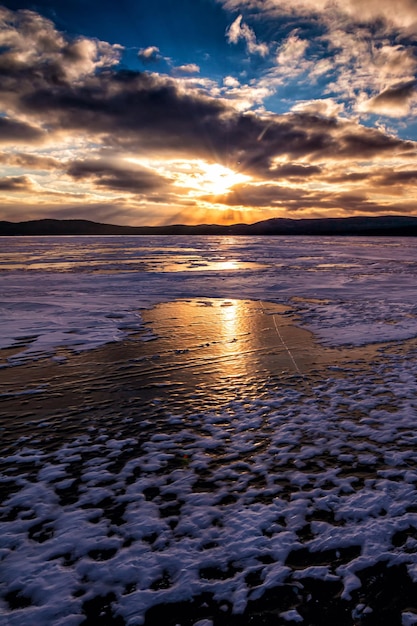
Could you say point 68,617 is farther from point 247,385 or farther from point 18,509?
point 247,385

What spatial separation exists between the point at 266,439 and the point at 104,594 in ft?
9.40

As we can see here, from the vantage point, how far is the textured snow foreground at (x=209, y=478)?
3217mm

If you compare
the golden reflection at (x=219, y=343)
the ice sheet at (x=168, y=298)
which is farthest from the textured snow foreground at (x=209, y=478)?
the ice sheet at (x=168, y=298)

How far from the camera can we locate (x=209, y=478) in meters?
4.69

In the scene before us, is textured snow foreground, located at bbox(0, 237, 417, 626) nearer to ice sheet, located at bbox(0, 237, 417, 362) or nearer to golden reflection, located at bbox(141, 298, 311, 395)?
golden reflection, located at bbox(141, 298, 311, 395)

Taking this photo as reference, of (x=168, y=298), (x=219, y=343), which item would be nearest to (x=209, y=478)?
(x=219, y=343)

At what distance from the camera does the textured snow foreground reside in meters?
3.22

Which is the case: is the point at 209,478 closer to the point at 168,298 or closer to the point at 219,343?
the point at 219,343

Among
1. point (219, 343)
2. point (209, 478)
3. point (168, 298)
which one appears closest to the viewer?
point (209, 478)

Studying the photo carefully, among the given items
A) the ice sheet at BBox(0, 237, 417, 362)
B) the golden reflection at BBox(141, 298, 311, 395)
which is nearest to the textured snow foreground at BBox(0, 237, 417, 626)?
the golden reflection at BBox(141, 298, 311, 395)

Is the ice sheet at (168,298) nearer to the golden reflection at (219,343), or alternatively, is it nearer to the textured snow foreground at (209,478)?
the textured snow foreground at (209,478)

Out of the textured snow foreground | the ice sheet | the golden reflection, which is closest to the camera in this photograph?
the textured snow foreground

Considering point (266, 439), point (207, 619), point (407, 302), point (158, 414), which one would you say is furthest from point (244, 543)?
point (407, 302)

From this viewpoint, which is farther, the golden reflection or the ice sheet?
the ice sheet
